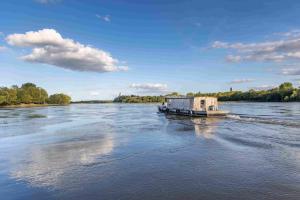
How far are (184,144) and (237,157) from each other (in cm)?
732

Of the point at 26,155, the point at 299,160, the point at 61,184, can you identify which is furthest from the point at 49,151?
the point at 299,160

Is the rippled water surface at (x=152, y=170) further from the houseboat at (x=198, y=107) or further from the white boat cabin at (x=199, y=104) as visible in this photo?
the white boat cabin at (x=199, y=104)

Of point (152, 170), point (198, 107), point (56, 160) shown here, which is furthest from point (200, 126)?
point (152, 170)

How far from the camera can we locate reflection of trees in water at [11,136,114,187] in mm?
16652

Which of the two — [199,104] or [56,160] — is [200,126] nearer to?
[199,104]

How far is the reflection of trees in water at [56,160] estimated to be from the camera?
54.6 feet

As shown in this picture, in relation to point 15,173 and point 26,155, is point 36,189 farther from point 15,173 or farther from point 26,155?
point 26,155

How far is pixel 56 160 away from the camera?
21.1m

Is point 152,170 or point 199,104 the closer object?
point 152,170

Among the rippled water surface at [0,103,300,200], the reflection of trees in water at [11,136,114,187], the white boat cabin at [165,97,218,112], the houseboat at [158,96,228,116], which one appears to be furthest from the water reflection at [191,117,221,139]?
the white boat cabin at [165,97,218,112]

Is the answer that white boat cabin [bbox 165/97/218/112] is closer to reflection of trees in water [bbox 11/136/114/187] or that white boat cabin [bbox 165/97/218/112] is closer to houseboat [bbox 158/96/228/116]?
houseboat [bbox 158/96/228/116]

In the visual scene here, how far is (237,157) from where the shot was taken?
838 inches

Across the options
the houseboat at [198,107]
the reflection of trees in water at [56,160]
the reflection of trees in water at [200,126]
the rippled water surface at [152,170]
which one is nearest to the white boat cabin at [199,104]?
the houseboat at [198,107]

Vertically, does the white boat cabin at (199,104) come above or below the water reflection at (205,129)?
above
